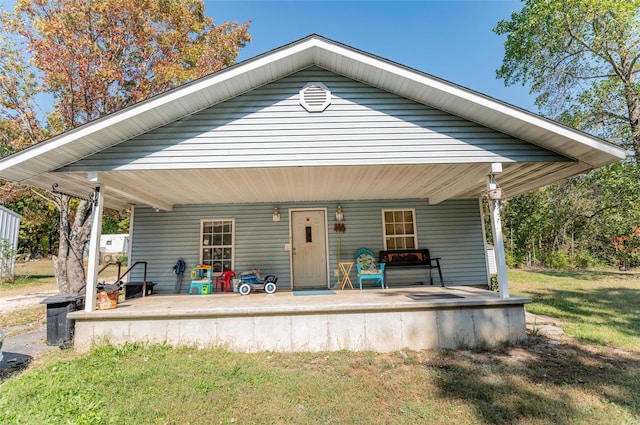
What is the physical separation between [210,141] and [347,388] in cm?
400

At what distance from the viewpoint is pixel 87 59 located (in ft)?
28.3

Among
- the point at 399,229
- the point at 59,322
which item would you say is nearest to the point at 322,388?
the point at 59,322

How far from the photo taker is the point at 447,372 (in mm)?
3820

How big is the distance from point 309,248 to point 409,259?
99.1 inches

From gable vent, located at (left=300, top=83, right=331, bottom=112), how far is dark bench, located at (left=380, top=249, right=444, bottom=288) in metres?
4.08

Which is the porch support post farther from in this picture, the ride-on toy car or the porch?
the ride-on toy car

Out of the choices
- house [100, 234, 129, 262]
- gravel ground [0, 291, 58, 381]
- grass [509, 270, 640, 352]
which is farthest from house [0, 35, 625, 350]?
house [100, 234, 129, 262]

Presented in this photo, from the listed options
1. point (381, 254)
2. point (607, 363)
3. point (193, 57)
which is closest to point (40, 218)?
point (193, 57)

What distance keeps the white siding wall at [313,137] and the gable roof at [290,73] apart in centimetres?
13

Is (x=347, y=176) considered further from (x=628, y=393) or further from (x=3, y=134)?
(x=3, y=134)

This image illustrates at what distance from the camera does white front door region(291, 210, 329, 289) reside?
7906 mm

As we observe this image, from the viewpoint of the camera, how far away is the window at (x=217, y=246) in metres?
7.91

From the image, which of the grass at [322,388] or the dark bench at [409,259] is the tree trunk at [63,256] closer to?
the grass at [322,388]

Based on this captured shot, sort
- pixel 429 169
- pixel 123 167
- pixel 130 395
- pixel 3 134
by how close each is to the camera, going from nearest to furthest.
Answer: pixel 130 395
pixel 123 167
pixel 429 169
pixel 3 134
